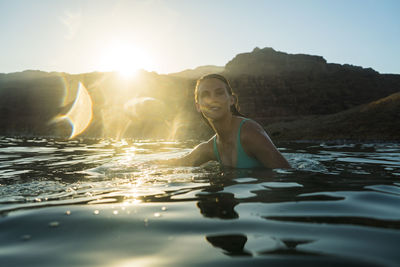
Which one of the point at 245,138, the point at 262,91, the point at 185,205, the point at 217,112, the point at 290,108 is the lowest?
the point at 185,205

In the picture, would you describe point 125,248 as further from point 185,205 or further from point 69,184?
point 69,184

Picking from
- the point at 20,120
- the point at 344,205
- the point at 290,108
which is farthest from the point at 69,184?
the point at 20,120

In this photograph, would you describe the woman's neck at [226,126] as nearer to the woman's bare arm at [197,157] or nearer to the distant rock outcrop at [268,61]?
the woman's bare arm at [197,157]

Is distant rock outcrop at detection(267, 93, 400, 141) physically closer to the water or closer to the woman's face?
the woman's face

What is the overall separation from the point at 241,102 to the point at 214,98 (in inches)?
1293

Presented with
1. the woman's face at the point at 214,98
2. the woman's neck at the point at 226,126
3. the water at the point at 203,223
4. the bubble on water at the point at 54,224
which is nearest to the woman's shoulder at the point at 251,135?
the woman's neck at the point at 226,126

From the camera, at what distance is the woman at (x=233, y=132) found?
11.8ft

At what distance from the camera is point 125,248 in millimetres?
1310

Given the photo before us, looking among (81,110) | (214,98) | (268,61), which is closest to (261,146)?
(214,98)

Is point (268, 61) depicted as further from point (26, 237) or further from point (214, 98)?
point (26, 237)

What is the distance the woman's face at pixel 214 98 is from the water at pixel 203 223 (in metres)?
1.12

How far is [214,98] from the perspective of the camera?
380 centimetres

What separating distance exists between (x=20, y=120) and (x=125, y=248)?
45.3 meters

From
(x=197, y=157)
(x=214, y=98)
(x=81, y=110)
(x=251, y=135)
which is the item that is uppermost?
(x=81, y=110)
